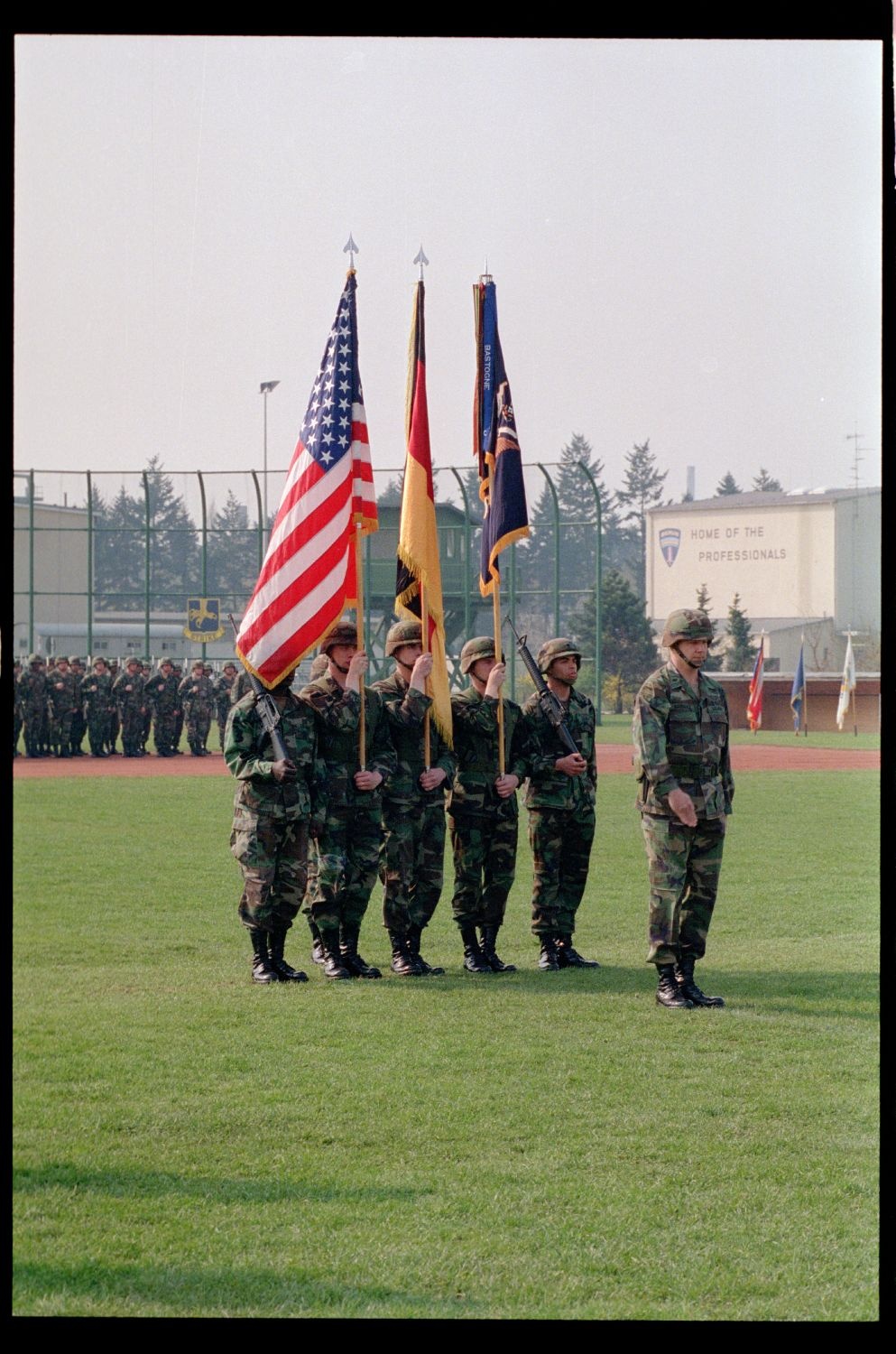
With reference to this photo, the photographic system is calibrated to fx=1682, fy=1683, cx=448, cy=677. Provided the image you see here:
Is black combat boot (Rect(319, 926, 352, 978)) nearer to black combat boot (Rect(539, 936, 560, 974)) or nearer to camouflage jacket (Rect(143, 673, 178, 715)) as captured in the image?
black combat boot (Rect(539, 936, 560, 974))

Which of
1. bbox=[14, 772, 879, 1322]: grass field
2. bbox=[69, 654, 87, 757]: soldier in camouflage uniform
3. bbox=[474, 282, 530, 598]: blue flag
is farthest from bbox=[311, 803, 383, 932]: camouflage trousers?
bbox=[69, 654, 87, 757]: soldier in camouflage uniform

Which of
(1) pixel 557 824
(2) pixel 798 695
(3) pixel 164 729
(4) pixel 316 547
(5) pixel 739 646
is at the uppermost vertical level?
(5) pixel 739 646

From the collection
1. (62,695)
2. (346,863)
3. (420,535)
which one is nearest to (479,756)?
(346,863)

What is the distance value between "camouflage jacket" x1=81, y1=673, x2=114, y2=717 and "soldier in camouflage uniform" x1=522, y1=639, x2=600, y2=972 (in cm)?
1745

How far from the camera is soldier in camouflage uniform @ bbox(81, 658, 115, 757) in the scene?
2544 cm

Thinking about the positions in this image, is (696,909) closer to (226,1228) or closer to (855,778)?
(226,1228)

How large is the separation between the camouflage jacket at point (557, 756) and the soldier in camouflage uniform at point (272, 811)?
1.21 metres

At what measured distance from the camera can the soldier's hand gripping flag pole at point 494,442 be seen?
8.26 m

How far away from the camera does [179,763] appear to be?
83.2ft

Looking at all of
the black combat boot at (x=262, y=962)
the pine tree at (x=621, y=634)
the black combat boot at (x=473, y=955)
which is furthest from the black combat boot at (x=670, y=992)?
the pine tree at (x=621, y=634)

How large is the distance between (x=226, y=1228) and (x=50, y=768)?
2029 centimetres

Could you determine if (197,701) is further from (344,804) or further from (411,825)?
(344,804)

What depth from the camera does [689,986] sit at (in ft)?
25.2

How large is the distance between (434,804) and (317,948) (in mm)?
1108
